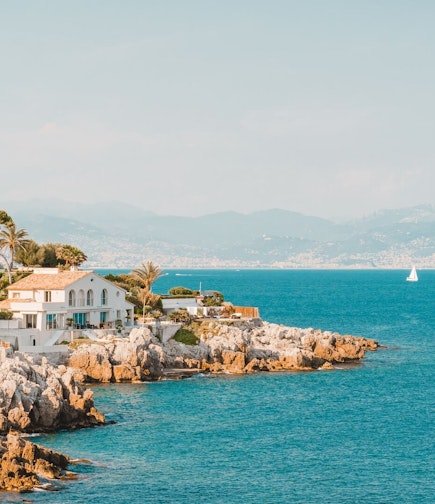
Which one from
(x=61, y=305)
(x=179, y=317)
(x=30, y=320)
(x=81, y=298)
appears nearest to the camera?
(x=30, y=320)

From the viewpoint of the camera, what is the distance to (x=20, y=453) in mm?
47750

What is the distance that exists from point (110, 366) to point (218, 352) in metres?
13.4

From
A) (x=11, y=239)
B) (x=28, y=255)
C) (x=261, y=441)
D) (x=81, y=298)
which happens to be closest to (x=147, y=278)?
(x=11, y=239)

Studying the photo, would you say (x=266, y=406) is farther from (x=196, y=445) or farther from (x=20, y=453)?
(x=20, y=453)

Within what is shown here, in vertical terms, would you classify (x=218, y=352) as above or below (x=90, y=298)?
below

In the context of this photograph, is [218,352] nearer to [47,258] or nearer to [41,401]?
[41,401]

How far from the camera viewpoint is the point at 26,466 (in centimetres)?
4744

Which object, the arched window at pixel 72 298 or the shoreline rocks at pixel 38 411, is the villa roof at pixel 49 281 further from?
the shoreline rocks at pixel 38 411

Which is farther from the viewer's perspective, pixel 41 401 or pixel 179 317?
pixel 179 317

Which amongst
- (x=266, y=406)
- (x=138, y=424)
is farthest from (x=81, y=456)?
(x=266, y=406)

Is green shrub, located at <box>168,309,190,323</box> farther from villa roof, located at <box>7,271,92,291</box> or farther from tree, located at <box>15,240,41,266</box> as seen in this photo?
tree, located at <box>15,240,41,266</box>

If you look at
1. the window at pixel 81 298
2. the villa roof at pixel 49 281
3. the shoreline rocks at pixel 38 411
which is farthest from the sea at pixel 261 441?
the villa roof at pixel 49 281

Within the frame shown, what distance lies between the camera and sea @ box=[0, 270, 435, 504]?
4816 centimetres

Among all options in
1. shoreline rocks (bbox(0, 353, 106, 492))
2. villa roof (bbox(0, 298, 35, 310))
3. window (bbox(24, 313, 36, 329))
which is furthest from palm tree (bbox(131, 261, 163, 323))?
shoreline rocks (bbox(0, 353, 106, 492))
